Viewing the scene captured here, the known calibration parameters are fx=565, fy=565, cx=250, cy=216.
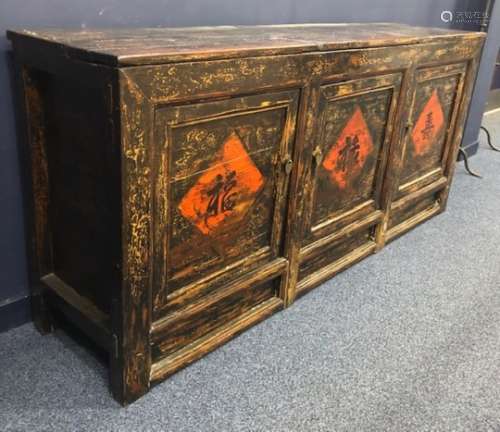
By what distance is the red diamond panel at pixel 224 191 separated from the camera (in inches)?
54.9

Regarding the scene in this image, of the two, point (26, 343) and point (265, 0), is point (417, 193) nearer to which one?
point (265, 0)

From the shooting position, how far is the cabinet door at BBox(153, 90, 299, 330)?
131 centimetres

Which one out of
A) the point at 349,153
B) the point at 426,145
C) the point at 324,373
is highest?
the point at 349,153

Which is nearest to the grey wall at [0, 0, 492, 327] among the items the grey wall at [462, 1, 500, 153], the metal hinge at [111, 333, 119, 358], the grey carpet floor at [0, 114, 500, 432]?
the grey carpet floor at [0, 114, 500, 432]

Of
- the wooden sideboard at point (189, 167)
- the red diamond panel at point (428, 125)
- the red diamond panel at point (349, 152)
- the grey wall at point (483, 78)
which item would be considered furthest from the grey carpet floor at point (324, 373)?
the grey wall at point (483, 78)

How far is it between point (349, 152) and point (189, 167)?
0.74m

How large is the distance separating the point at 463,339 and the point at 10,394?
4.32 feet

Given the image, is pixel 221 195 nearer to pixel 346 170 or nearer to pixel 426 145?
pixel 346 170

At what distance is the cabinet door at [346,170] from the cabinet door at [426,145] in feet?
0.57

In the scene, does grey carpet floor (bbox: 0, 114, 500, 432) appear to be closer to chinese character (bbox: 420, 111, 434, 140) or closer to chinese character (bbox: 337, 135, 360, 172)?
chinese character (bbox: 337, 135, 360, 172)

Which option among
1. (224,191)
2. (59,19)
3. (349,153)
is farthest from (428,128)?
(59,19)

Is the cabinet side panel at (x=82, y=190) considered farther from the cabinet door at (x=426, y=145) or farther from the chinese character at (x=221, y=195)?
the cabinet door at (x=426, y=145)

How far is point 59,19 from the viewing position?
4.91ft

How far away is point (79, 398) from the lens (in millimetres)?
1422
